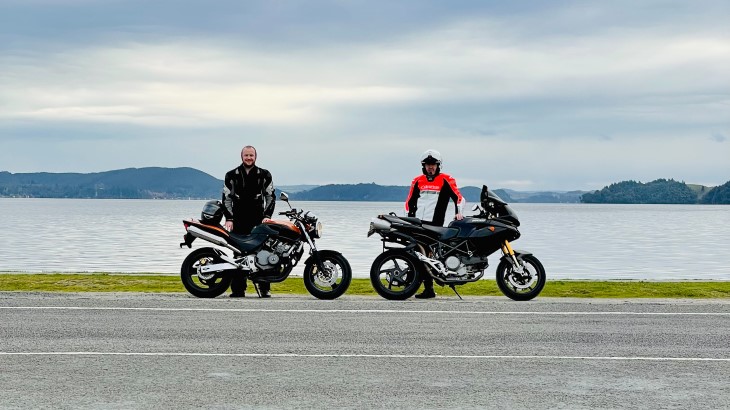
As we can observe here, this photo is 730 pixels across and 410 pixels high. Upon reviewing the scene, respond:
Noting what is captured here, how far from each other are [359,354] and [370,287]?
835cm

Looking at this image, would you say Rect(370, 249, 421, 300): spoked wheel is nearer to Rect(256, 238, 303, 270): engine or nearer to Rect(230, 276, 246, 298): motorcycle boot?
Rect(256, 238, 303, 270): engine

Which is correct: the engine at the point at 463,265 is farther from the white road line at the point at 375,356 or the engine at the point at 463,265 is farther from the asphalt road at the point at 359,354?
the white road line at the point at 375,356

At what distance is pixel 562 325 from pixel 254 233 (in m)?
5.12

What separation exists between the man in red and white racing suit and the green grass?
1719mm

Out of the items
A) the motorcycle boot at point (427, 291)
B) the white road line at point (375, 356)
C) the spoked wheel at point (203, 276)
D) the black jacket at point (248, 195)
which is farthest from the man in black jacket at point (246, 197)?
the white road line at point (375, 356)

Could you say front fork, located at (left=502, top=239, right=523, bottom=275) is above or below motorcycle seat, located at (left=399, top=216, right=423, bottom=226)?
below

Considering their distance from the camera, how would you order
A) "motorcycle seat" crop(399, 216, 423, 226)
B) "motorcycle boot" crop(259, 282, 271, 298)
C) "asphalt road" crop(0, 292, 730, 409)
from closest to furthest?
"asphalt road" crop(0, 292, 730, 409) < "motorcycle seat" crop(399, 216, 423, 226) < "motorcycle boot" crop(259, 282, 271, 298)

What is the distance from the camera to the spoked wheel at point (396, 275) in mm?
14242

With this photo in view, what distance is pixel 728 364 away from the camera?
8539 mm

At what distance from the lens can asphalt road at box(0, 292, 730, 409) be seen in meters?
7.10

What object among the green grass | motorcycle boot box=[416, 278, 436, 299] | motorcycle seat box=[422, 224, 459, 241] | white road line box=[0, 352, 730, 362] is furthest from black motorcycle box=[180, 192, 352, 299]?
white road line box=[0, 352, 730, 362]

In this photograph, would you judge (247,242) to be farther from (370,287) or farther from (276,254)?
(370,287)

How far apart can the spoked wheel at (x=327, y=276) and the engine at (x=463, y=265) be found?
1451mm

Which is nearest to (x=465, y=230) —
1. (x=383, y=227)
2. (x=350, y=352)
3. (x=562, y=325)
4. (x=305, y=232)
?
(x=383, y=227)
